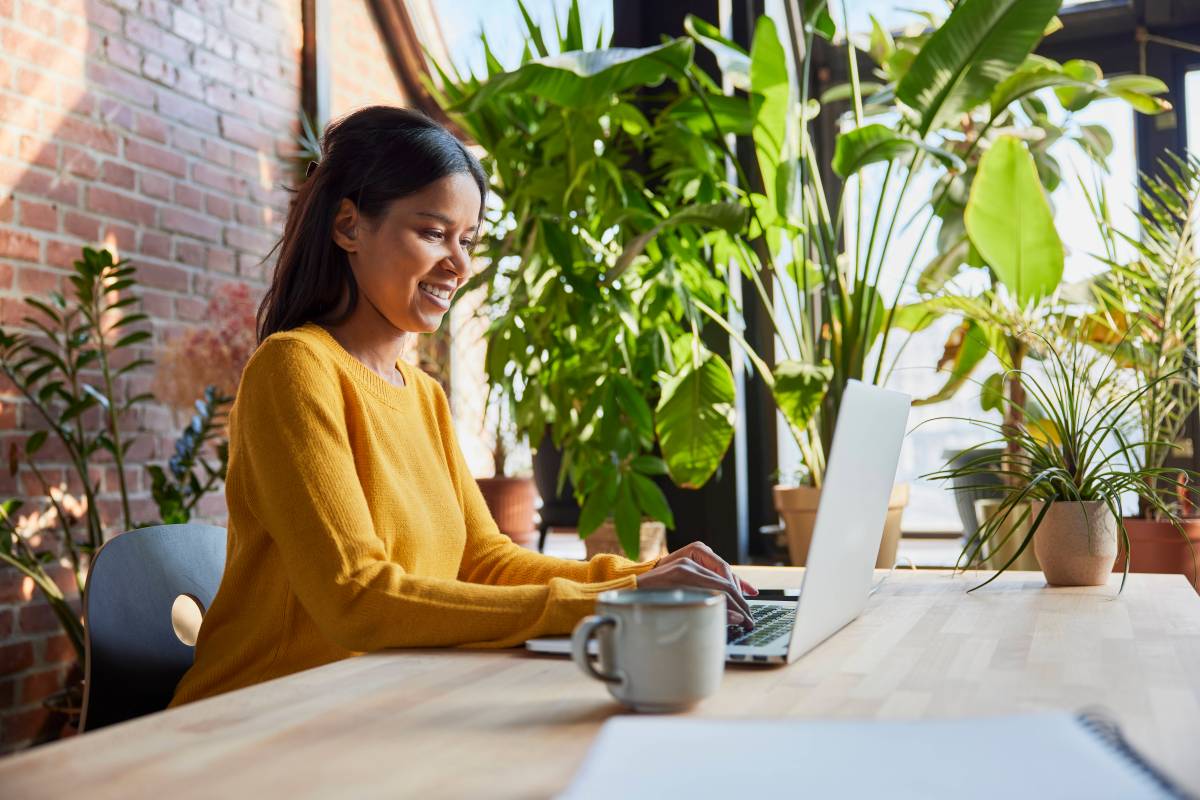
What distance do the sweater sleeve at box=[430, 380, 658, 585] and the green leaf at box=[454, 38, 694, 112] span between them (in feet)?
2.43

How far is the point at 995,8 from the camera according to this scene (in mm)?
2055

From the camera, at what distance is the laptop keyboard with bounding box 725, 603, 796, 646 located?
101 cm

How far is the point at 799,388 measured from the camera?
7.23 ft

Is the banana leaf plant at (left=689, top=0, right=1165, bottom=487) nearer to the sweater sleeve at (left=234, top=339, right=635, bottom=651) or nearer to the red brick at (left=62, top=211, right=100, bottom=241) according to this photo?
the sweater sleeve at (left=234, top=339, right=635, bottom=651)

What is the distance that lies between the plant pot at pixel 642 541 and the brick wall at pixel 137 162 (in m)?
1.24

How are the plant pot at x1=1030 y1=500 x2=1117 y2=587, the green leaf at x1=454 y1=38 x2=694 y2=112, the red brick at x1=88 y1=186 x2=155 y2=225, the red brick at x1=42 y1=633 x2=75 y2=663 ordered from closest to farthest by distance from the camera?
the plant pot at x1=1030 y1=500 x2=1117 y2=587 → the green leaf at x1=454 y1=38 x2=694 y2=112 → the red brick at x1=42 y1=633 x2=75 y2=663 → the red brick at x1=88 y1=186 x2=155 y2=225

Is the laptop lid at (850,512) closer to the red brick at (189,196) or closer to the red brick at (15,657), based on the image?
the red brick at (15,657)

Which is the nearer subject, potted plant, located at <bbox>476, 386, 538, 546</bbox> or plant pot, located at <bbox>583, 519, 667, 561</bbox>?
plant pot, located at <bbox>583, 519, 667, 561</bbox>

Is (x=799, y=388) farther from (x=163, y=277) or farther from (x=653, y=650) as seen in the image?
(x=163, y=277)

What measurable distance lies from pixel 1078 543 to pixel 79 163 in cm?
249

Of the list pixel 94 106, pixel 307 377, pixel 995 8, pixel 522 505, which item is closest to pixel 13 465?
pixel 94 106

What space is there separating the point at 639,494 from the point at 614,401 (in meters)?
0.22

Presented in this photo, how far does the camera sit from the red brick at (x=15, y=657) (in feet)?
8.23

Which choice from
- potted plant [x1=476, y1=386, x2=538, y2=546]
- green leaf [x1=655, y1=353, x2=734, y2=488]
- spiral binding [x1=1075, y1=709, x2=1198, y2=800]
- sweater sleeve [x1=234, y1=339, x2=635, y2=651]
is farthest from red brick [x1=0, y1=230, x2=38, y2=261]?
spiral binding [x1=1075, y1=709, x2=1198, y2=800]
